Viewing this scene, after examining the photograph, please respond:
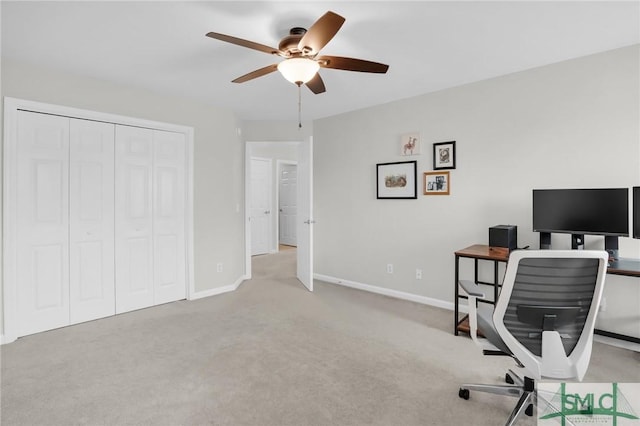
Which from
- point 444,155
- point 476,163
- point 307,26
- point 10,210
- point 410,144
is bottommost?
point 10,210

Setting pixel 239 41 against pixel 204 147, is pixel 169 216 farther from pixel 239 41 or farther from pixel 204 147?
pixel 239 41

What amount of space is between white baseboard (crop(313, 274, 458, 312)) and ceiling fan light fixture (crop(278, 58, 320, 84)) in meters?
2.85

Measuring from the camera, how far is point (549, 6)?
2.09 metres

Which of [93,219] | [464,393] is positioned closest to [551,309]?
[464,393]

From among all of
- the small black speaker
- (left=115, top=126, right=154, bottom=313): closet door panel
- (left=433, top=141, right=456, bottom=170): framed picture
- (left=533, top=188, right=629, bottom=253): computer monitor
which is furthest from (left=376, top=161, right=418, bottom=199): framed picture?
(left=115, top=126, right=154, bottom=313): closet door panel

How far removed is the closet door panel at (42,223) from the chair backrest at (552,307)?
146 inches

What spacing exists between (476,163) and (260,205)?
4950 mm

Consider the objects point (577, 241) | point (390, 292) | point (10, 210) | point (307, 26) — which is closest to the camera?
point (307, 26)

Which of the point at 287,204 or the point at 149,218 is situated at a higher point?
the point at 287,204

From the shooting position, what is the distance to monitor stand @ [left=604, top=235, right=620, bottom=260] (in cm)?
260

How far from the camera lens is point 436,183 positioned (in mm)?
3779

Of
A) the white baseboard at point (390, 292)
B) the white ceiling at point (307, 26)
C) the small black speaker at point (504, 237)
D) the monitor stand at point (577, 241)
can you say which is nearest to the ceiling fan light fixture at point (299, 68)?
the white ceiling at point (307, 26)

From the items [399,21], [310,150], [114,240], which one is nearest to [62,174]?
[114,240]

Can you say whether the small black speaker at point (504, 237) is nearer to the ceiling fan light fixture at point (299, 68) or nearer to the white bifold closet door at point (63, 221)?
the ceiling fan light fixture at point (299, 68)
